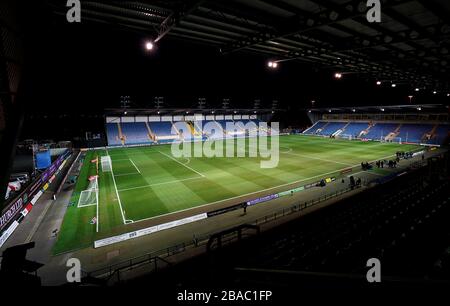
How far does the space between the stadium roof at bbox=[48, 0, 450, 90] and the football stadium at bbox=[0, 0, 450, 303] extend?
84 mm

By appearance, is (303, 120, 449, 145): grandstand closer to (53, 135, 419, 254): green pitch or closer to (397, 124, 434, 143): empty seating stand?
(397, 124, 434, 143): empty seating stand

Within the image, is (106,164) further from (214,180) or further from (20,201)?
(20,201)

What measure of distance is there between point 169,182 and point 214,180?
4.61m

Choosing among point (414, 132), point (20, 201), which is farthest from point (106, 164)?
point (414, 132)

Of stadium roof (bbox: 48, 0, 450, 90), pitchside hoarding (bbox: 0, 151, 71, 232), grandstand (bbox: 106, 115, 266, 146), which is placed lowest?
pitchside hoarding (bbox: 0, 151, 71, 232)

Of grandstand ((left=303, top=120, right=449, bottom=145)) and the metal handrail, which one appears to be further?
grandstand ((left=303, top=120, right=449, bottom=145))

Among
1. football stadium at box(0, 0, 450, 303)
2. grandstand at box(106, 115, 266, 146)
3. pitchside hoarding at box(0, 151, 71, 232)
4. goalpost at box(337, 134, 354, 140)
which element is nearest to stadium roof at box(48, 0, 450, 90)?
football stadium at box(0, 0, 450, 303)

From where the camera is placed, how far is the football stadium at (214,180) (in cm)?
516

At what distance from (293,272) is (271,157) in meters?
31.8

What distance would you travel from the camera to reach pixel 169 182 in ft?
77.9

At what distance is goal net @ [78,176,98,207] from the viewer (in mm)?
18625

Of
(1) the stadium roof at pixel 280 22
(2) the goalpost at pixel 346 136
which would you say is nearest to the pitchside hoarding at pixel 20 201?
(1) the stadium roof at pixel 280 22
